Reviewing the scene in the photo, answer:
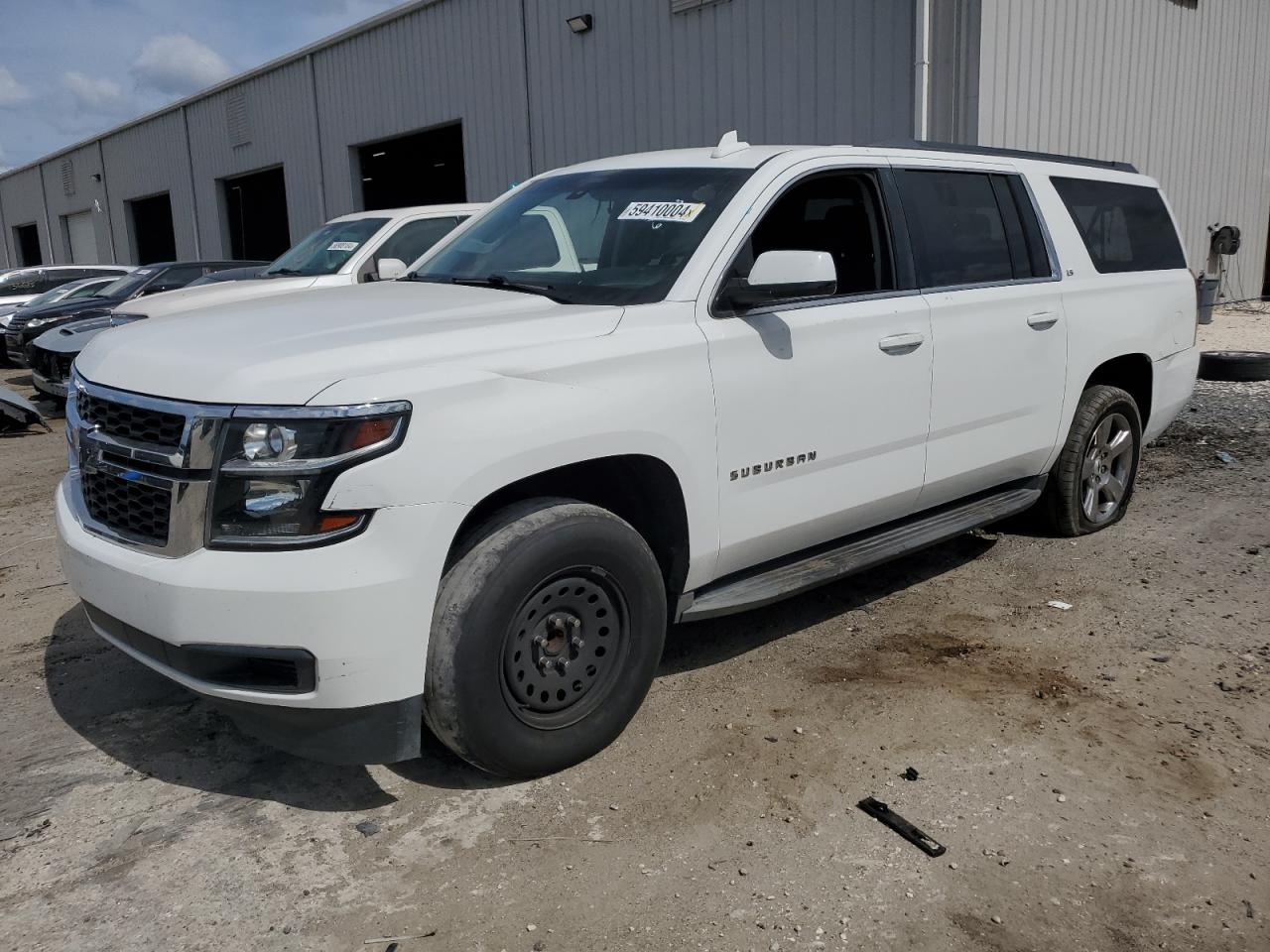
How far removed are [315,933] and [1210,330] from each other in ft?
51.5

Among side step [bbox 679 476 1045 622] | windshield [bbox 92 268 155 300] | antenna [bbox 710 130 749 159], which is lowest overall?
side step [bbox 679 476 1045 622]

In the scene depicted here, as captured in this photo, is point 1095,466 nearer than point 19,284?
Yes

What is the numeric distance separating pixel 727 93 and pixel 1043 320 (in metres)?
8.71

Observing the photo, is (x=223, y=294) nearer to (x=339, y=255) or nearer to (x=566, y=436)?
(x=339, y=255)

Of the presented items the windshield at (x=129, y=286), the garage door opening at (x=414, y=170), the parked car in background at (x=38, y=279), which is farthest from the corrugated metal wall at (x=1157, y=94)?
the parked car in background at (x=38, y=279)

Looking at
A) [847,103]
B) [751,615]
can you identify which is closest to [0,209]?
[847,103]

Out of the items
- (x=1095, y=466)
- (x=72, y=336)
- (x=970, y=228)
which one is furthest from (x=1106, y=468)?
(x=72, y=336)

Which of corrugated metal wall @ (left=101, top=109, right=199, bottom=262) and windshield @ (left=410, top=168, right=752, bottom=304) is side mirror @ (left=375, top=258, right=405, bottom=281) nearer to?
windshield @ (left=410, top=168, right=752, bottom=304)

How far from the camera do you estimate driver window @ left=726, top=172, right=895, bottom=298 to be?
4.11m

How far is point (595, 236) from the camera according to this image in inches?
154

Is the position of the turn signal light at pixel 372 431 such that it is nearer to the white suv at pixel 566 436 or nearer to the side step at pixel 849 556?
the white suv at pixel 566 436

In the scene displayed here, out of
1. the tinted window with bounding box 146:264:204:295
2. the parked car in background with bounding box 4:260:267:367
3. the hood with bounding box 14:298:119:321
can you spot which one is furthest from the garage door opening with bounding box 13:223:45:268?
the tinted window with bounding box 146:264:204:295

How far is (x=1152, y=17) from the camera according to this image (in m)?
13.8

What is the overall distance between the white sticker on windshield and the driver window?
456 mm
